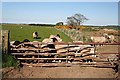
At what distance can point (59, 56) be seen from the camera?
10992 millimetres

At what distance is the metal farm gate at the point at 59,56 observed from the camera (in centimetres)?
1032

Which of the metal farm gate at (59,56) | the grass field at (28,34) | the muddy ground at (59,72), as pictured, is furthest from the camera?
the grass field at (28,34)

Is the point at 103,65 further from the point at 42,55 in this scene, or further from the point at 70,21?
the point at 70,21

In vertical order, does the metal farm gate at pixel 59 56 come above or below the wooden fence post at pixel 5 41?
below

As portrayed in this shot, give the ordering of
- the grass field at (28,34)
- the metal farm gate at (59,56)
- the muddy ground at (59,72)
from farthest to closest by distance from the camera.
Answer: the grass field at (28,34) → the metal farm gate at (59,56) → the muddy ground at (59,72)

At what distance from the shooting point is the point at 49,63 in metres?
10.4

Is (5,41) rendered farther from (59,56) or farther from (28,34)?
(28,34)

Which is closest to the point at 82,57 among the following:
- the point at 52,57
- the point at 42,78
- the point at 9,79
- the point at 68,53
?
the point at 68,53

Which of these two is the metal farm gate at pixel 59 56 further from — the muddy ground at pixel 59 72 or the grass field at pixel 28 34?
the grass field at pixel 28 34

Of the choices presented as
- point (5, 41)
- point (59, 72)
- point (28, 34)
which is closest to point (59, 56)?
point (59, 72)

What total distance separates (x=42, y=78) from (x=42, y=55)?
243 centimetres

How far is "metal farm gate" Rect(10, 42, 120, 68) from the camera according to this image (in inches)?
406

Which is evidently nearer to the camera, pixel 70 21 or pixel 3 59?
pixel 3 59

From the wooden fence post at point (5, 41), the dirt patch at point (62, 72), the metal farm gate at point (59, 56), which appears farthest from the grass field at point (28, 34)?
the dirt patch at point (62, 72)
